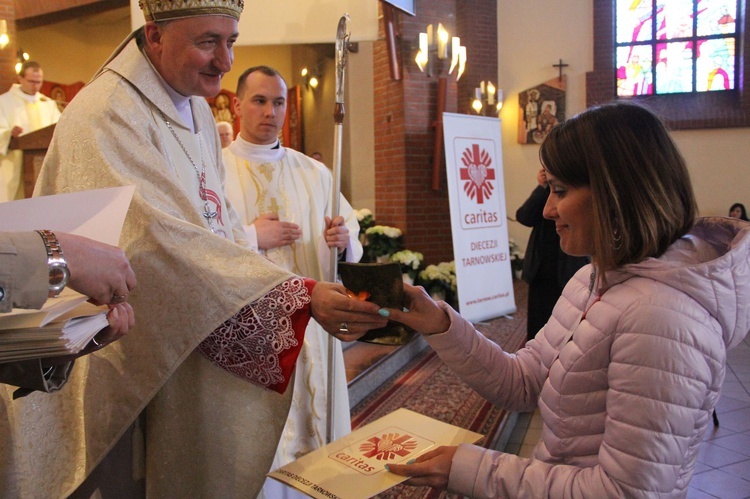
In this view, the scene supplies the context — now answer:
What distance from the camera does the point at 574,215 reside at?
1.30 metres

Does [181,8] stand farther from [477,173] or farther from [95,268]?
[477,173]

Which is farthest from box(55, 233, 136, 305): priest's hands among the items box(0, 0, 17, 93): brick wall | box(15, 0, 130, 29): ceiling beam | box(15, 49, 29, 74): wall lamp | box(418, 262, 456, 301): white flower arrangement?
box(15, 0, 130, 29): ceiling beam

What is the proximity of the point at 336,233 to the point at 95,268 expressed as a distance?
1.72 meters

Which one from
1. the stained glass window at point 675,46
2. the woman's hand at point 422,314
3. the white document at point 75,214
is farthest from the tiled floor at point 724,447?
the stained glass window at point 675,46

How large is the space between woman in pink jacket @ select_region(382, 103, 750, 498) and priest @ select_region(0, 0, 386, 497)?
0.45 metres

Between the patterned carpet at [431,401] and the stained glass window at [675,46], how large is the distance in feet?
26.2

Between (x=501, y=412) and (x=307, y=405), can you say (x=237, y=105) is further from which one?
(x=501, y=412)

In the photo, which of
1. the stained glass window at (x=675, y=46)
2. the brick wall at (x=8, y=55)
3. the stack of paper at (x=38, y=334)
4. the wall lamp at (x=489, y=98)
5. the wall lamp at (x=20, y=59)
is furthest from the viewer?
the stained glass window at (x=675, y=46)

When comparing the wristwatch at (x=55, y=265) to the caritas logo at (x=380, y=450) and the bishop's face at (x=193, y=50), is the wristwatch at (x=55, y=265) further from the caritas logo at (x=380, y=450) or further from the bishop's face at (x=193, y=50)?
the bishop's face at (x=193, y=50)

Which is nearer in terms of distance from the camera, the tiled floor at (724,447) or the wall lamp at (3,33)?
the tiled floor at (724,447)

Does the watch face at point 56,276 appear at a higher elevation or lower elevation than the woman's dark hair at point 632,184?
lower

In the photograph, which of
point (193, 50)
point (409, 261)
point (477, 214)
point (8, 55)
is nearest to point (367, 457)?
point (193, 50)

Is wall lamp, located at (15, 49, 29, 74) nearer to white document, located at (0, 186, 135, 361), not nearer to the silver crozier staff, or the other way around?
the silver crozier staff

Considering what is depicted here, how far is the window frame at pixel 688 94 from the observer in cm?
1081
